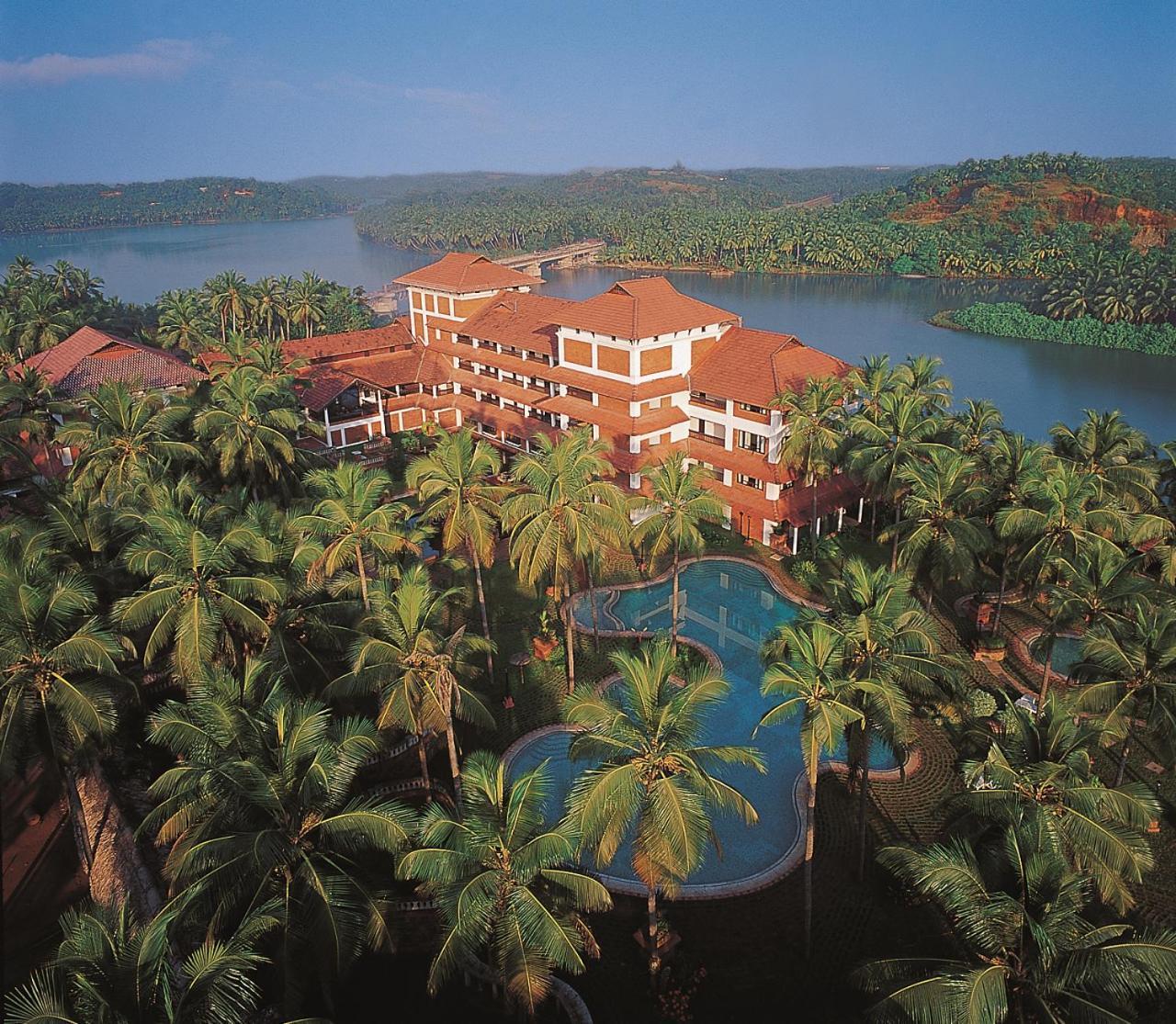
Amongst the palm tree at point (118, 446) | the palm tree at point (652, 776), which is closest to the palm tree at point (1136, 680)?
the palm tree at point (652, 776)

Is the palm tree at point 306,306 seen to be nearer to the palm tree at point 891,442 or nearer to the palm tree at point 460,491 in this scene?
the palm tree at point 460,491

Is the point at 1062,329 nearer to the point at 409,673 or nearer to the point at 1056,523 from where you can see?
the point at 1056,523

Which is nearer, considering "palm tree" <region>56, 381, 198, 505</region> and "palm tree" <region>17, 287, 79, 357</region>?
"palm tree" <region>56, 381, 198, 505</region>

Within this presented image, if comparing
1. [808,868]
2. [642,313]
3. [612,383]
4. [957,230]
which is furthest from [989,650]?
[957,230]

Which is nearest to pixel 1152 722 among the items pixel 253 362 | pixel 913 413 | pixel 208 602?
pixel 913 413

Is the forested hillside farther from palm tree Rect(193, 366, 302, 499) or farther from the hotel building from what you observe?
palm tree Rect(193, 366, 302, 499)

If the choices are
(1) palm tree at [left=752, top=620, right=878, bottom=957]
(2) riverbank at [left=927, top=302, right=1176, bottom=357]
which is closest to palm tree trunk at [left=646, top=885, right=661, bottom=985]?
(1) palm tree at [left=752, top=620, right=878, bottom=957]
